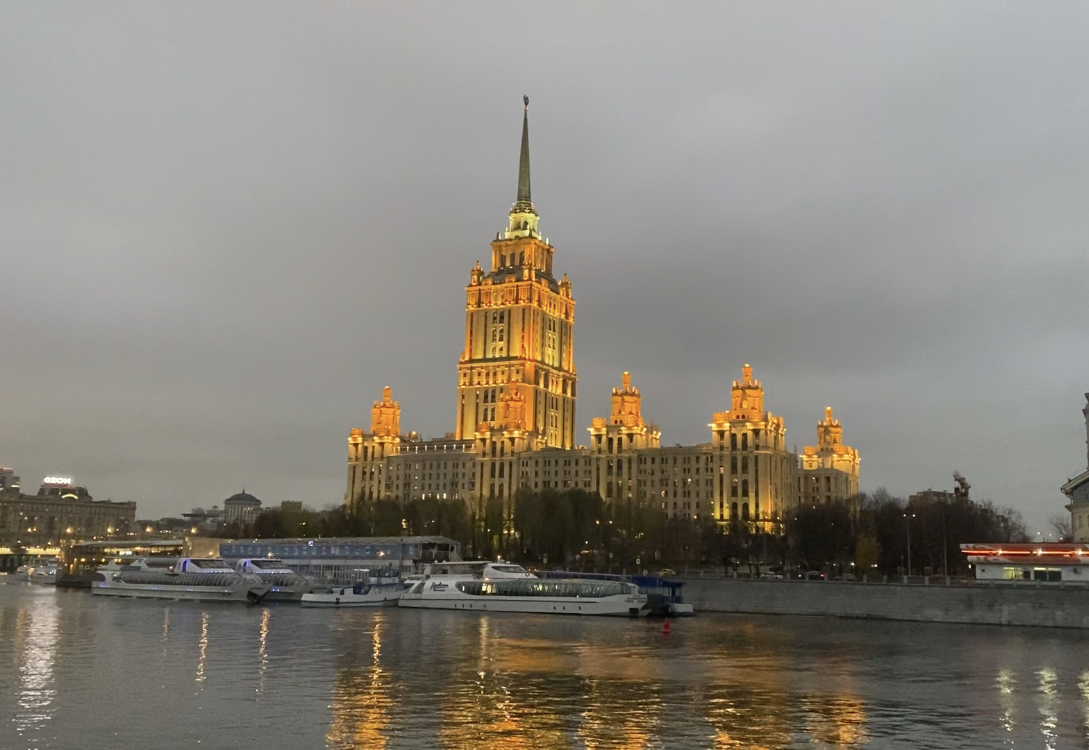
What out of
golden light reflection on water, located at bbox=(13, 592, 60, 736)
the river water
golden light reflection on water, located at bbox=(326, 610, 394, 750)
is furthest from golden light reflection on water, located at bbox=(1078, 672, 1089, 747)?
golden light reflection on water, located at bbox=(13, 592, 60, 736)

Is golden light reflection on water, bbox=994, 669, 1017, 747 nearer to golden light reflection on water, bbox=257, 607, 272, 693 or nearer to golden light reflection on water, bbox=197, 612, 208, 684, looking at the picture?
golden light reflection on water, bbox=257, 607, 272, 693

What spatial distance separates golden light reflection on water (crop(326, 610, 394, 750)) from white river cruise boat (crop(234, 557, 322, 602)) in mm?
58592

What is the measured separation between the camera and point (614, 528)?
148 metres

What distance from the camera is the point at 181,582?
4284 inches

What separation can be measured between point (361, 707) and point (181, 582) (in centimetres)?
7946

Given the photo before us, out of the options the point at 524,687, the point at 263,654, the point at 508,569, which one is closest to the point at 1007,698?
the point at 524,687

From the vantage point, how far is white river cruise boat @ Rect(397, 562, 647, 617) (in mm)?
87375

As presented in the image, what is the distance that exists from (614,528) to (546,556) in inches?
393

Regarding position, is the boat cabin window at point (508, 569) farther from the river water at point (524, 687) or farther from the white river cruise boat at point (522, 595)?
the river water at point (524, 687)

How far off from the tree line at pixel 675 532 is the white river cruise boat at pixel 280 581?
1627 inches

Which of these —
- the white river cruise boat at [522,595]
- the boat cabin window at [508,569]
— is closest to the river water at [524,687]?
the white river cruise boat at [522,595]

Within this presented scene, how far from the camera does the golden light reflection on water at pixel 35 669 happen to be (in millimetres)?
32938

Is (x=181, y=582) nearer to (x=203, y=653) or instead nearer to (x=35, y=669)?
(x=203, y=653)

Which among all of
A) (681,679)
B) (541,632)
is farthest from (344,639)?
(681,679)
